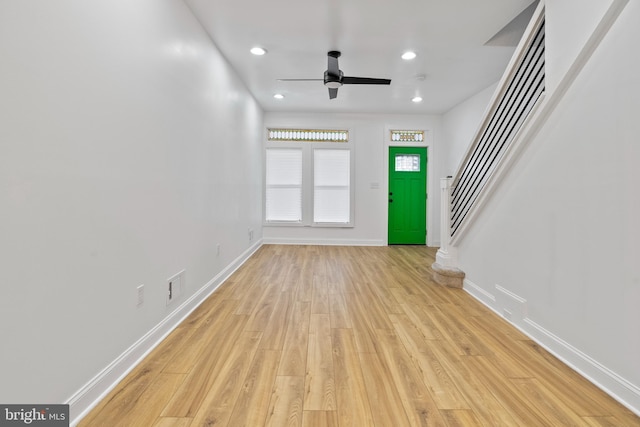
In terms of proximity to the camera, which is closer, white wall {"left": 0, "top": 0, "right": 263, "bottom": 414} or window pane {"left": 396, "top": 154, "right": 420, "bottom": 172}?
white wall {"left": 0, "top": 0, "right": 263, "bottom": 414}

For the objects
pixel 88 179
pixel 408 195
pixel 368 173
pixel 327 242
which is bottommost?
pixel 327 242

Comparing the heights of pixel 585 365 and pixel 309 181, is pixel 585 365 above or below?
below

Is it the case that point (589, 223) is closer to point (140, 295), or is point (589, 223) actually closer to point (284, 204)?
point (140, 295)

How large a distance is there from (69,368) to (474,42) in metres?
4.25

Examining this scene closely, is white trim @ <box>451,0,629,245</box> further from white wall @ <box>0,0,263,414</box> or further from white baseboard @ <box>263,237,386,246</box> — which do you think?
white baseboard @ <box>263,237,386,246</box>

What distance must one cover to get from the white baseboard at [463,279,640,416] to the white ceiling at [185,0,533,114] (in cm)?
271

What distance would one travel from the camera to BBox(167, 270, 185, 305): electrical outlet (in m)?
2.34

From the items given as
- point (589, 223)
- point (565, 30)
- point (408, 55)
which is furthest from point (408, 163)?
point (589, 223)

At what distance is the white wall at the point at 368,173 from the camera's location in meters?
6.24

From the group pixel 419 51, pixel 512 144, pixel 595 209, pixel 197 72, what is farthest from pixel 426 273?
pixel 197 72

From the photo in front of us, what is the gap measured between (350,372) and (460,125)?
16.6ft

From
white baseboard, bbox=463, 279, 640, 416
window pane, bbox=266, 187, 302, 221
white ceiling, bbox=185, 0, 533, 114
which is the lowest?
white baseboard, bbox=463, 279, 640, 416

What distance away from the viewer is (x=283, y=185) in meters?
6.32

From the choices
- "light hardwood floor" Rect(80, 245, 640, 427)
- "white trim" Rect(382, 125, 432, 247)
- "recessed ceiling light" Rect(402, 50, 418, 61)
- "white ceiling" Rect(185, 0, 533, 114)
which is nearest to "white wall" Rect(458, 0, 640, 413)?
"light hardwood floor" Rect(80, 245, 640, 427)
